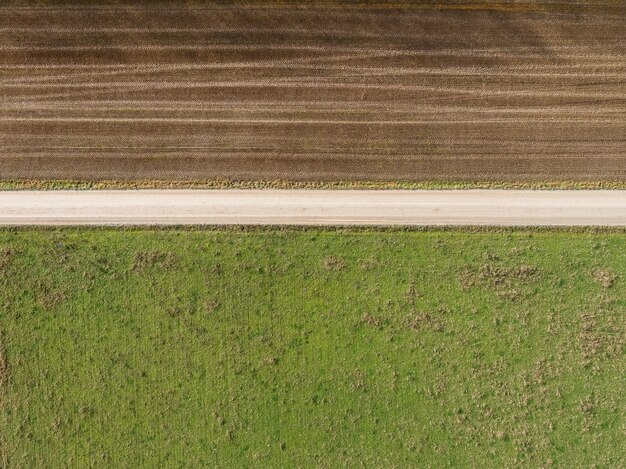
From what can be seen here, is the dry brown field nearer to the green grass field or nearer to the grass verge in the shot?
the grass verge

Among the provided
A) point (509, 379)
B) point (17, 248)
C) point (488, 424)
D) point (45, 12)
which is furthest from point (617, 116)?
point (17, 248)

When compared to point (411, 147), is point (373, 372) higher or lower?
lower

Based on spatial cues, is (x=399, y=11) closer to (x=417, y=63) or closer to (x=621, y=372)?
(x=417, y=63)

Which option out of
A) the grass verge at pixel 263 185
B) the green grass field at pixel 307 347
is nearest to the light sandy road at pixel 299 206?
the grass verge at pixel 263 185

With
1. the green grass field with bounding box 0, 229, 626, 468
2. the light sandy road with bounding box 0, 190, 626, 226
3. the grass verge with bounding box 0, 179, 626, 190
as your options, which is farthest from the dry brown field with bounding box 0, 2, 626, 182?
the green grass field with bounding box 0, 229, 626, 468

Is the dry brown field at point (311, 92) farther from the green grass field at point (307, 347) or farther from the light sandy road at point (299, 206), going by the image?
the green grass field at point (307, 347)

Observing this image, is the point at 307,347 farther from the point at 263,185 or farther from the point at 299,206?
the point at 263,185

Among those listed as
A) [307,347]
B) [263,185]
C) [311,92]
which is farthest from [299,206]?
[307,347]
